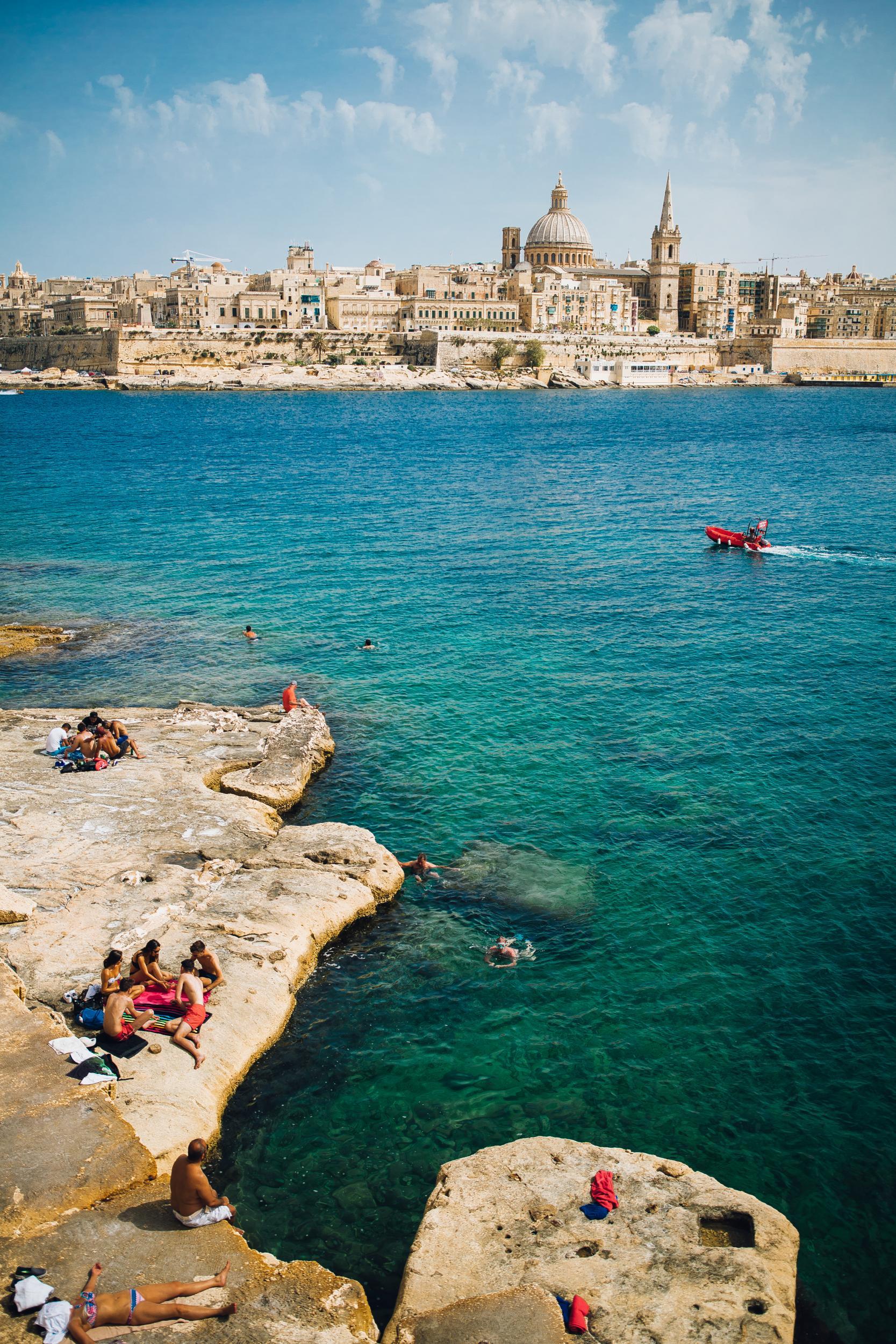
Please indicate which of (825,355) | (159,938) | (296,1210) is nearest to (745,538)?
(159,938)

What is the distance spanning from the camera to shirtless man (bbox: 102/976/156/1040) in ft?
26.3

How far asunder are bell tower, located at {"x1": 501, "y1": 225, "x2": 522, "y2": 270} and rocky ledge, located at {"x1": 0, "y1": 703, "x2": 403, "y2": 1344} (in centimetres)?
14524

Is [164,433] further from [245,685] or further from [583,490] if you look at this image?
[245,685]

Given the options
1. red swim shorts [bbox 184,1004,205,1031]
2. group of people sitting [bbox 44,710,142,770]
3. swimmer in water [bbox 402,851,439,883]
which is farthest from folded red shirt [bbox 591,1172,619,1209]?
group of people sitting [bbox 44,710,142,770]

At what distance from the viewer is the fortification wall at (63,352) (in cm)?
11138

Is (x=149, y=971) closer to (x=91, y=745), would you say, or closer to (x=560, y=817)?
(x=91, y=745)

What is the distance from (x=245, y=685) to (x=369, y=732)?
10.3 ft

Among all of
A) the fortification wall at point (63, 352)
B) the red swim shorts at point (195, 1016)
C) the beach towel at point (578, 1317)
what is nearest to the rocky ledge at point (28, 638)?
the red swim shorts at point (195, 1016)

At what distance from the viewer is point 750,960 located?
33.3 feet

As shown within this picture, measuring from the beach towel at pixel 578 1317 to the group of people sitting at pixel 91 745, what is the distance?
9.46m

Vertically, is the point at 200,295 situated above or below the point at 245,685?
above

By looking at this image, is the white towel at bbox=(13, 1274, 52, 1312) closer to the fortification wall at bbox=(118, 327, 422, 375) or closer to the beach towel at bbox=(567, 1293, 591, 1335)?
the beach towel at bbox=(567, 1293, 591, 1335)

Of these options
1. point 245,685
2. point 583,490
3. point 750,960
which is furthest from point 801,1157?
point 583,490

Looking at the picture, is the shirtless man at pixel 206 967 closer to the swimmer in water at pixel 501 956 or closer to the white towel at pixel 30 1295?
the swimmer in water at pixel 501 956
